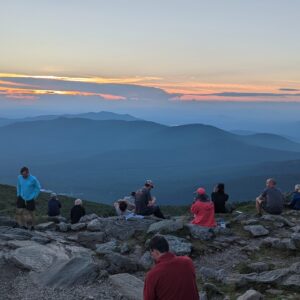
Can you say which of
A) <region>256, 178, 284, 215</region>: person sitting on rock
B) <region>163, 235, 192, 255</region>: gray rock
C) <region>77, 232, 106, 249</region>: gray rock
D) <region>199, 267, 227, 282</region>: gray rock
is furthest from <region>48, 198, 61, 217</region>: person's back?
<region>199, 267, 227, 282</region>: gray rock

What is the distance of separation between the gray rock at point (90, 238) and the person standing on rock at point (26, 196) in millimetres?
2407

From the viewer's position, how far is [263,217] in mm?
19688

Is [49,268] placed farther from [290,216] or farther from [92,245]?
[290,216]

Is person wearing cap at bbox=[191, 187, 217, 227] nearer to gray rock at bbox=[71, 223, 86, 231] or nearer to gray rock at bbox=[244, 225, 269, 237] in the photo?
gray rock at bbox=[244, 225, 269, 237]

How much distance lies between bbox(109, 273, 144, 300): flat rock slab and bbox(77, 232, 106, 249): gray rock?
3913mm

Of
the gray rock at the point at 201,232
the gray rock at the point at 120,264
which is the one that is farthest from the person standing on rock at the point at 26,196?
the gray rock at the point at 201,232

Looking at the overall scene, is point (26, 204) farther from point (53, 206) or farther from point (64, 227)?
point (53, 206)

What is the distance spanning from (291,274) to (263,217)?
7.76 metres

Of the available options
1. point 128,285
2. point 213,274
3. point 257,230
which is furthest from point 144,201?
point 128,285

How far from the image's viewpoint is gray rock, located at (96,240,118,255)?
14.6 metres

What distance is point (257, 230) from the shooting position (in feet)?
58.5

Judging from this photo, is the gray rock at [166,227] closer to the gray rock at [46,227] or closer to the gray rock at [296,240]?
the gray rock at [296,240]

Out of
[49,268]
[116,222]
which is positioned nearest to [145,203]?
[116,222]

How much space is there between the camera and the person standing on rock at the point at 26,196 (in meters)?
17.5
